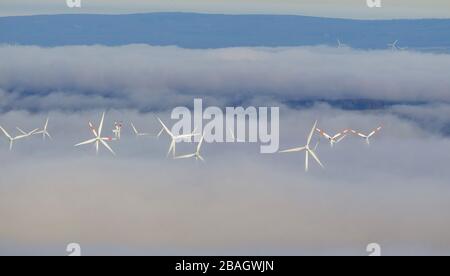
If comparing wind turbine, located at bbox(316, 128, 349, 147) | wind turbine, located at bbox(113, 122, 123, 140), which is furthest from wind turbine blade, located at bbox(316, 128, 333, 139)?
wind turbine, located at bbox(113, 122, 123, 140)

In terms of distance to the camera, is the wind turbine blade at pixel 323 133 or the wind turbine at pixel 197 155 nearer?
the wind turbine at pixel 197 155

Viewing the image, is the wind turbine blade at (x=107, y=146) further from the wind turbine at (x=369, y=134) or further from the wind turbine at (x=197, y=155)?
the wind turbine at (x=369, y=134)

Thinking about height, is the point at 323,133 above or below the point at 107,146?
above

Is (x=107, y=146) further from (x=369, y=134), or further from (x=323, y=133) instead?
(x=369, y=134)

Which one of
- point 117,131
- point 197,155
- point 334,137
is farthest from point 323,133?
point 117,131

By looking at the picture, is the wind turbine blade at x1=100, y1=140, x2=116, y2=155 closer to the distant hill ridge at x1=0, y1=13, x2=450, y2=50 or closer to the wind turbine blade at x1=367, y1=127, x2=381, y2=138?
the distant hill ridge at x1=0, y1=13, x2=450, y2=50

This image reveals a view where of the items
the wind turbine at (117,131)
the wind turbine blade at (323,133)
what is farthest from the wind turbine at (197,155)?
the wind turbine blade at (323,133)

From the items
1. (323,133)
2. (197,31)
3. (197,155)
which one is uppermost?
(197,31)

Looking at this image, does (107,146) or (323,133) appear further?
(323,133)

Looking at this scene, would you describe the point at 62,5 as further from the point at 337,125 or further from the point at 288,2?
the point at 337,125
